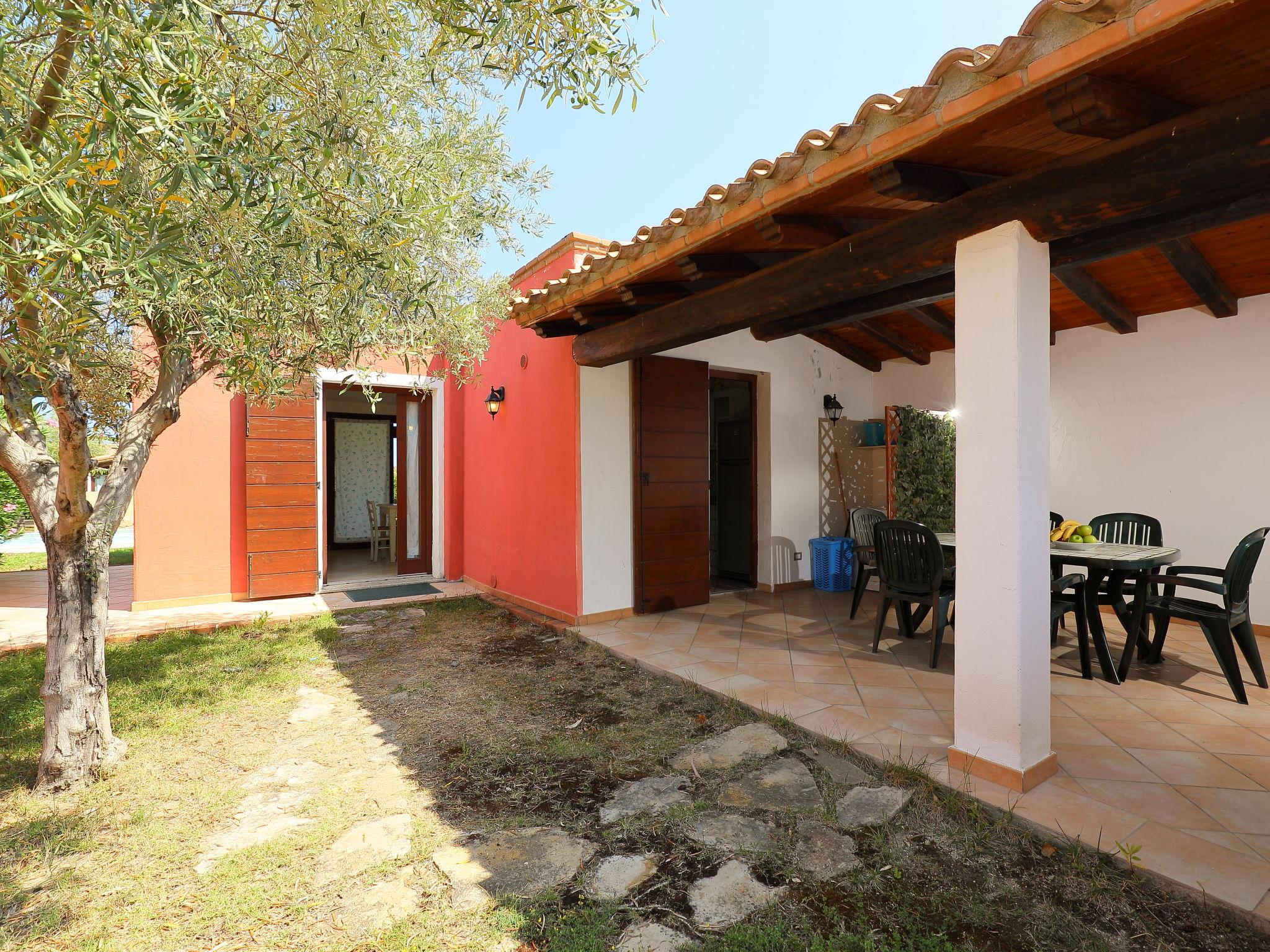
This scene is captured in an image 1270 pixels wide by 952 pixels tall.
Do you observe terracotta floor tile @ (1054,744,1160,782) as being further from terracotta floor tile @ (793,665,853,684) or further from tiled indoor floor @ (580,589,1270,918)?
terracotta floor tile @ (793,665,853,684)

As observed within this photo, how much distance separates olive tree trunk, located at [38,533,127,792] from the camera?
2447mm

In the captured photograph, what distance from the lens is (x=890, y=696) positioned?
3.24 metres

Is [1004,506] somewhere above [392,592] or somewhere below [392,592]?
above

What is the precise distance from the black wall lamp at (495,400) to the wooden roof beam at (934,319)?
12.7 ft

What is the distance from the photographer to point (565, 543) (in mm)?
5051

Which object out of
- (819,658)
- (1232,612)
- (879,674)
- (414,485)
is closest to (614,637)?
(819,658)

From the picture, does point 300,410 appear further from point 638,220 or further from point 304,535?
point 638,220

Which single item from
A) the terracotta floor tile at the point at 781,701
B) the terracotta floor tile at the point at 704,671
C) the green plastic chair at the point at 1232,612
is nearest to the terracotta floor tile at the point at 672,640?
the terracotta floor tile at the point at 704,671

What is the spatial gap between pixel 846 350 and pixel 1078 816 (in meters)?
5.59

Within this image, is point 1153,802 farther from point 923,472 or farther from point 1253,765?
point 923,472

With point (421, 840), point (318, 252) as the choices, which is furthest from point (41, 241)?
point (421, 840)

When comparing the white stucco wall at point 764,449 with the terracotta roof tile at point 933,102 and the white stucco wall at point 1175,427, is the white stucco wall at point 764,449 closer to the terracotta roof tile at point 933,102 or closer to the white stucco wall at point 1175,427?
the terracotta roof tile at point 933,102

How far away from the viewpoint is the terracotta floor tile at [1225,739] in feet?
8.46

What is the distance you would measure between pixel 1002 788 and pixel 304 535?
617 cm
